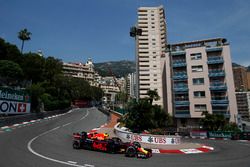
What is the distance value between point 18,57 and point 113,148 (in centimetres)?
6251

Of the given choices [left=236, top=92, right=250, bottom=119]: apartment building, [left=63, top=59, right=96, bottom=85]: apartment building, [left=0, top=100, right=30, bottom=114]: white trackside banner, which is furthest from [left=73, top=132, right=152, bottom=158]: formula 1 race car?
[left=236, top=92, right=250, bottom=119]: apartment building

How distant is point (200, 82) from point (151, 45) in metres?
68.7

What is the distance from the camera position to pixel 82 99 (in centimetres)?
10325

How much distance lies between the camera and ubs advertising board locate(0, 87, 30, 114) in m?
28.5

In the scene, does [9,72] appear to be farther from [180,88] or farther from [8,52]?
[180,88]

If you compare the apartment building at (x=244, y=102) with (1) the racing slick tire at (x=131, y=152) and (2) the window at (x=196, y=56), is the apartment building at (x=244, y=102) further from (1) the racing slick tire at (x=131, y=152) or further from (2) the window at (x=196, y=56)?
(1) the racing slick tire at (x=131, y=152)

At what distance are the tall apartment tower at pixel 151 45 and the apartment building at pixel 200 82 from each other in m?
53.4

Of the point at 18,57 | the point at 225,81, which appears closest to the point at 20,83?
the point at 18,57

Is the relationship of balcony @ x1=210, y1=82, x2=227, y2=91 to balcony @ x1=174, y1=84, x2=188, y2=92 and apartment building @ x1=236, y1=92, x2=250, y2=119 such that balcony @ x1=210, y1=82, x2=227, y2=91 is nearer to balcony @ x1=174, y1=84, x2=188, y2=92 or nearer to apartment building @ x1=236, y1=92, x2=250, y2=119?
balcony @ x1=174, y1=84, x2=188, y2=92

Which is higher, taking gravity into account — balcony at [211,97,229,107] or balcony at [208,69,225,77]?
balcony at [208,69,225,77]

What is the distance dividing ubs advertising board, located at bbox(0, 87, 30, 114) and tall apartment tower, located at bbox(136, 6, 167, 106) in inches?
2952

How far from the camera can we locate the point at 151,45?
111875 millimetres

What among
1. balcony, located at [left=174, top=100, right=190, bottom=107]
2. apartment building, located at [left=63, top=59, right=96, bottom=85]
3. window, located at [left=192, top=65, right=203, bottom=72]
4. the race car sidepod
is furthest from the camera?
apartment building, located at [left=63, top=59, right=96, bottom=85]

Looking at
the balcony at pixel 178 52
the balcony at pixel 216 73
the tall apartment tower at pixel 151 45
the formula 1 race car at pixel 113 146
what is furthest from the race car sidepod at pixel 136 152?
the tall apartment tower at pixel 151 45
